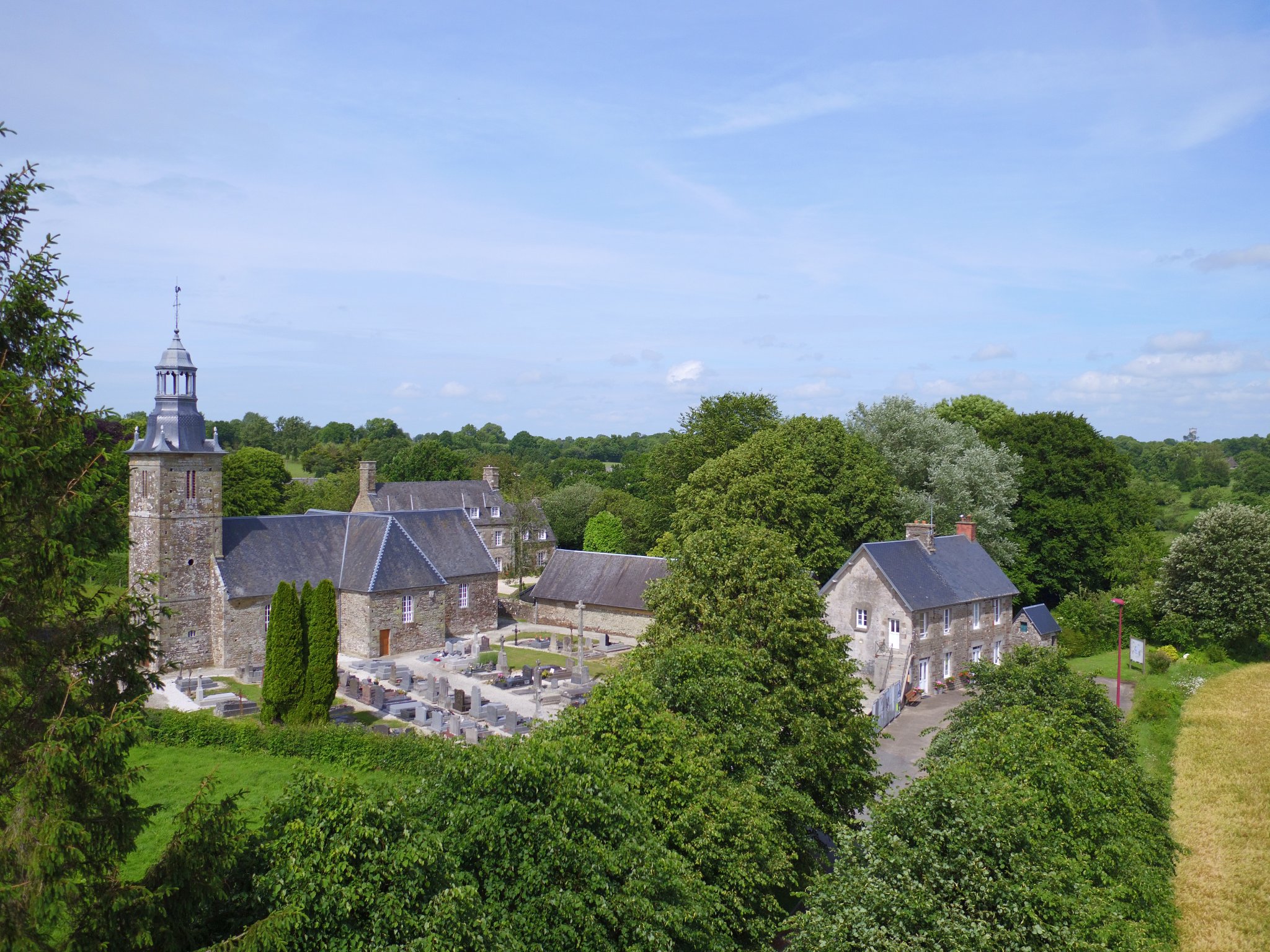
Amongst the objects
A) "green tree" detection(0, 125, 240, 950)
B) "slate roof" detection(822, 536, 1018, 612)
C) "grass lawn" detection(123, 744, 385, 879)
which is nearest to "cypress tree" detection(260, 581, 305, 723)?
"grass lawn" detection(123, 744, 385, 879)

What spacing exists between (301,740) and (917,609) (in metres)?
23.6

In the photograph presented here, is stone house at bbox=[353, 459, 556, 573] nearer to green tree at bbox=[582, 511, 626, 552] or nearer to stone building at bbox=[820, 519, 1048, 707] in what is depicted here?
Result: green tree at bbox=[582, 511, 626, 552]

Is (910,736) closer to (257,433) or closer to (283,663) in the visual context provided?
(283,663)

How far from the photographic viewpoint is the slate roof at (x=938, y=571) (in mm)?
36906

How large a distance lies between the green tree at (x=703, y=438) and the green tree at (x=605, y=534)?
629 inches

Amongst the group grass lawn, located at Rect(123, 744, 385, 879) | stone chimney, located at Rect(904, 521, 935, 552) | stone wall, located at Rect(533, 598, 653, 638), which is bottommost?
A: grass lawn, located at Rect(123, 744, 385, 879)

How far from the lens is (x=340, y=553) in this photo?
4281 centimetres

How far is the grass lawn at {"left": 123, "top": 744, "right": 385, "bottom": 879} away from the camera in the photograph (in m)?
20.3

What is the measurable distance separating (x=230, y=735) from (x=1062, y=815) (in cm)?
2215

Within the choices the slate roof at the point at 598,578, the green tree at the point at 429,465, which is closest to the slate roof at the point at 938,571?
the slate roof at the point at 598,578

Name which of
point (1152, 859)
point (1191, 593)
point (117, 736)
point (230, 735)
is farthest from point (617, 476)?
point (117, 736)

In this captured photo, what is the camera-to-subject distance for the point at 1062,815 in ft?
52.5

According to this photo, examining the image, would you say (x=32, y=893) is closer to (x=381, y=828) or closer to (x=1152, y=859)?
(x=381, y=828)

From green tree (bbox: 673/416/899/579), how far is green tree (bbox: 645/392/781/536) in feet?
11.3
